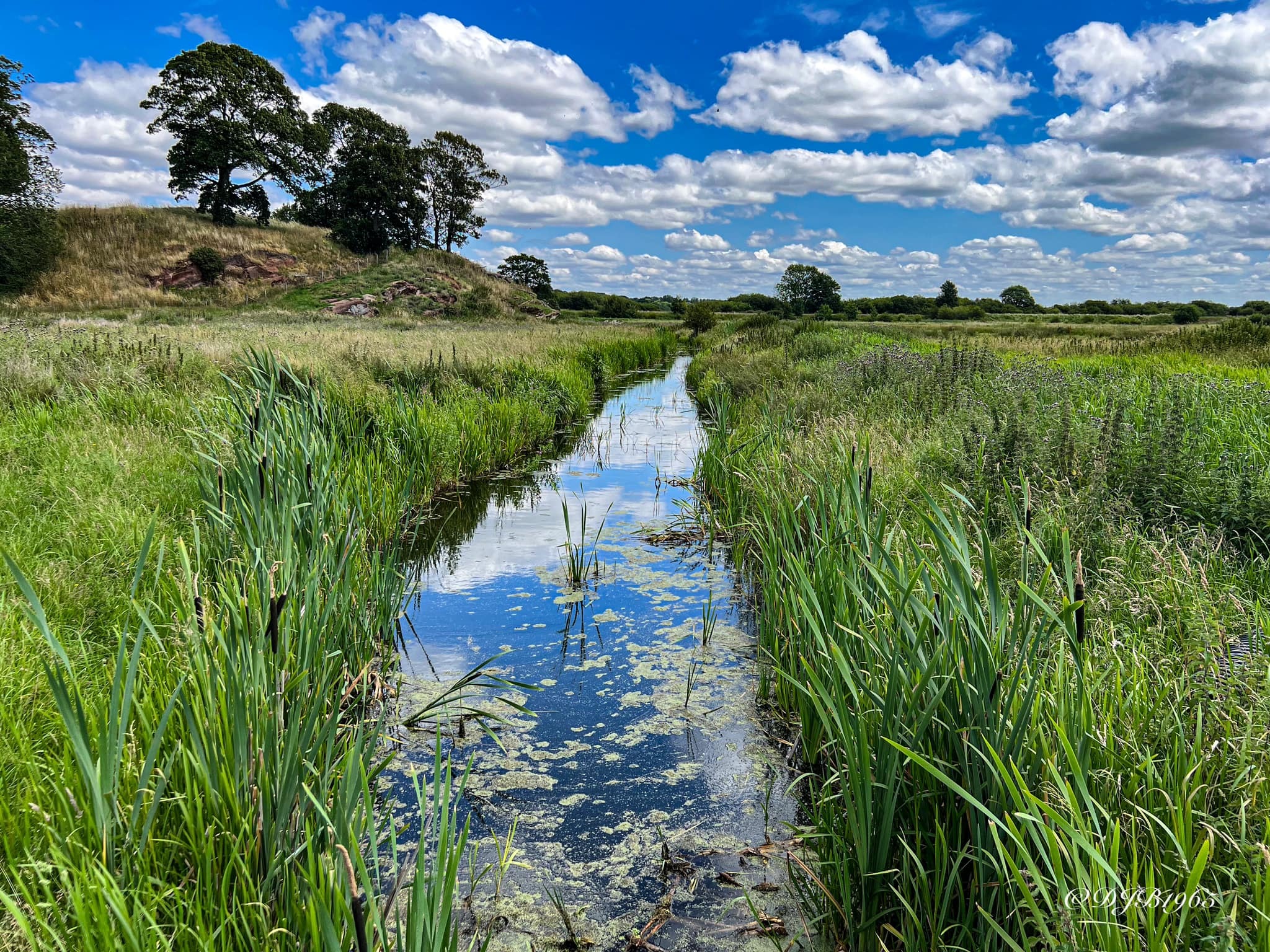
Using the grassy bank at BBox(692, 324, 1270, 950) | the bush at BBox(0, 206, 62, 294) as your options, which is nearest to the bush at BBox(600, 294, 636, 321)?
the bush at BBox(0, 206, 62, 294)

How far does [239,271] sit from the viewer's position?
35.1 m

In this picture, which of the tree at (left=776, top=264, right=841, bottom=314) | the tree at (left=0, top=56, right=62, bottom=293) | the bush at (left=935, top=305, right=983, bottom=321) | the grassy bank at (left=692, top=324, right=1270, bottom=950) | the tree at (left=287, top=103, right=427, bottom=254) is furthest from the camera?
the tree at (left=776, top=264, right=841, bottom=314)

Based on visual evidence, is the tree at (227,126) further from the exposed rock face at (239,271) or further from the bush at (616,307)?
the bush at (616,307)

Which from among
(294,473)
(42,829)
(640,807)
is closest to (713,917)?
(640,807)

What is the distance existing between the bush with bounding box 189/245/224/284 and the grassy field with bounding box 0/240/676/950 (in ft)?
92.7

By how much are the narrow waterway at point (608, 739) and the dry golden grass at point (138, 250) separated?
29.0 meters

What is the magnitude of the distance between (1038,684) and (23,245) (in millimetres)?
37631

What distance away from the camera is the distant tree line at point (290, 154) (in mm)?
37906

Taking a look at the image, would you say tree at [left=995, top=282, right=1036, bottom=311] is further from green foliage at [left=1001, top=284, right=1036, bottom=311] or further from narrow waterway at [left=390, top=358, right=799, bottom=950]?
narrow waterway at [left=390, top=358, right=799, bottom=950]

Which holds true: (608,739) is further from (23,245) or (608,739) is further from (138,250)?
(138,250)

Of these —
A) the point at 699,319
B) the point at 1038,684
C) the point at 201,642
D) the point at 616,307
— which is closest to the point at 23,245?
the point at 699,319

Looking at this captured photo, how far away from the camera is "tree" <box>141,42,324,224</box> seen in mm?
37781

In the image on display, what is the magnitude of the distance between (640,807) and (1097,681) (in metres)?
1.95

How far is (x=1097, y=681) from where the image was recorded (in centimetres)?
238
